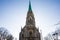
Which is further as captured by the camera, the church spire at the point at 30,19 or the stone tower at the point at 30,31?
the church spire at the point at 30,19

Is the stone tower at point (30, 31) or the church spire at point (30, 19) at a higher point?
the church spire at point (30, 19)

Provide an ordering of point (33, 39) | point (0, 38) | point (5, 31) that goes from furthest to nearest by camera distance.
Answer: point (33, 39) → point (5, 31) → point (0, 38)

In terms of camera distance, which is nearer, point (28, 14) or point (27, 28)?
point (27, 28)

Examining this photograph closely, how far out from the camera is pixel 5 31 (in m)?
42.8

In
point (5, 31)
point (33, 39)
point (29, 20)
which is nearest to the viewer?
point (5, 31)

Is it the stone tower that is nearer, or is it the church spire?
the stone tower

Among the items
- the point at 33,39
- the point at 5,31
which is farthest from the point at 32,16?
the point at 5,31

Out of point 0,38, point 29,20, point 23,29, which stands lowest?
point 0,38

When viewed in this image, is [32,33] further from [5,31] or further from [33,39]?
[5,31]

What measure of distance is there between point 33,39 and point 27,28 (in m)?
5.13

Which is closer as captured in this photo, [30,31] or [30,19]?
[30,31]

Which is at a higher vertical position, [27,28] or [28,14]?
[28,14]

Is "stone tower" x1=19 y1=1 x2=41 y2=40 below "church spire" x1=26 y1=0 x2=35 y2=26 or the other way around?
below

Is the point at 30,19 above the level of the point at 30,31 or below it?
above
